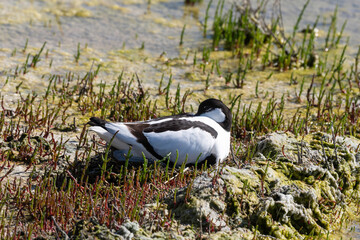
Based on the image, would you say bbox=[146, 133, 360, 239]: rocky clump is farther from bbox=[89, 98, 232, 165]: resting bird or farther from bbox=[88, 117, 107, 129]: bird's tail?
bbox=[88, 117, 107, 129]: bird's tail

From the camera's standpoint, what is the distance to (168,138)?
4816mm

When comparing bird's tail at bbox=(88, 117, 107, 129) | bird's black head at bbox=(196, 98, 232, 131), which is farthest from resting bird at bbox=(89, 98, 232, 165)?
bird's black head at bbox=(196, 98, 232, 131)

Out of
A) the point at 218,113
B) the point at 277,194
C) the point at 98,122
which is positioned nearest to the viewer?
the point at 277,194

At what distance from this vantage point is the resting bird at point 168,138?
15.8 feet

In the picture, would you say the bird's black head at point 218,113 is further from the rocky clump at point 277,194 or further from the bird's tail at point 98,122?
the bird's tail at point 98,122

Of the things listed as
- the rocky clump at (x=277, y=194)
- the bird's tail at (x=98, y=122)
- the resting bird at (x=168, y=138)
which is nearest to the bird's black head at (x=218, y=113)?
the resting bird at (x=168, y=138)

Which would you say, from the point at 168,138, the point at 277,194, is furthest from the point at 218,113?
the point at 277,194

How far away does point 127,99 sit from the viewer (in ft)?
21.5

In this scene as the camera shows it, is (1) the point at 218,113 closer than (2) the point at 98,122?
No

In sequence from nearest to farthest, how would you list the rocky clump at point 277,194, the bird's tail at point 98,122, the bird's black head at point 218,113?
1. the rocky clump at point 277,194
2. the bird's tail at point 98,122
3. the bird's black head at point 218,113

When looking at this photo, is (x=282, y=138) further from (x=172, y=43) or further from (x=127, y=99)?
(x=172, y=43)

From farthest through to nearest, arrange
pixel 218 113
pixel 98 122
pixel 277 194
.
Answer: pixel 218 113
pixel 98 122
pixel 277 194

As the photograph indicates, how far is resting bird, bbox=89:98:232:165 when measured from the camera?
15.8 ft

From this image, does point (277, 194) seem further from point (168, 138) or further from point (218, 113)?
point (218, 113)
